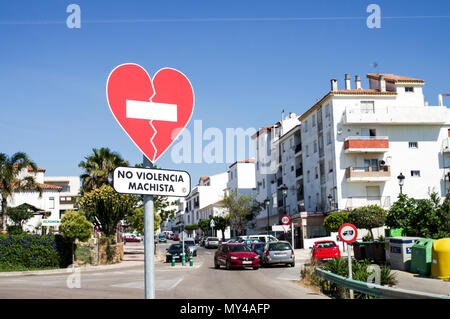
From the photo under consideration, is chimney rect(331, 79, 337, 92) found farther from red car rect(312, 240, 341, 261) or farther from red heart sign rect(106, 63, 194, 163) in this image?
red heart sign rect(106, 63, 194, 163)

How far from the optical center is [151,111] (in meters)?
3.62

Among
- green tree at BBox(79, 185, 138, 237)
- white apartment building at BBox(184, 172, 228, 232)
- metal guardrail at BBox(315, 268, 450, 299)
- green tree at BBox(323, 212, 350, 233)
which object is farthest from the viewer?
white apartment building at BBox(184, 172, 228, 232)

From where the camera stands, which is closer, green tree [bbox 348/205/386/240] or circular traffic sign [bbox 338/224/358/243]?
circular traffic sign [bbox 338/224/358/243]

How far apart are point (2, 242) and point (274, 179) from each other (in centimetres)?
4445

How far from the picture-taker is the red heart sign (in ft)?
11.6

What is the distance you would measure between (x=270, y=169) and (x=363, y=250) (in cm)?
4164

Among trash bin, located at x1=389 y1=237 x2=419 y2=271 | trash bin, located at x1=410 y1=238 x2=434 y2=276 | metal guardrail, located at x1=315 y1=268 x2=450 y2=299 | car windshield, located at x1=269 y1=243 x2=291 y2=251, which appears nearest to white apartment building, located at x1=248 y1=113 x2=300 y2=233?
car windshield, located at x1=269 y1=243 x2=291 y2=251

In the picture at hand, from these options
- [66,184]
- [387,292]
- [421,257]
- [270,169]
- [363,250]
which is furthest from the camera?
[66,184]

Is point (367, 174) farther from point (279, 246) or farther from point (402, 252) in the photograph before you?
point (402, 252)

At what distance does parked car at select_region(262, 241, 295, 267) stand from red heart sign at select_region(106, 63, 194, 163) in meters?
26.6

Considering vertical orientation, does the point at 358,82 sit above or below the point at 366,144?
above

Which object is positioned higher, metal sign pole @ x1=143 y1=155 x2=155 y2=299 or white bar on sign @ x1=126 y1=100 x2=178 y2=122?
white bar on sign @ x1=126 y1=100 x2=178 y2=122

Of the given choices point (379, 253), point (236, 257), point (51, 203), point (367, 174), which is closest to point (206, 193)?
point (51, 203)
